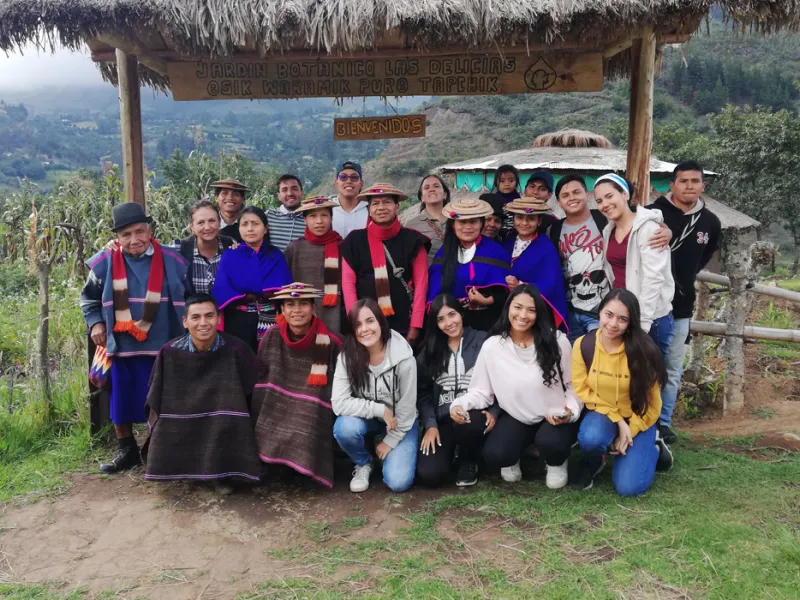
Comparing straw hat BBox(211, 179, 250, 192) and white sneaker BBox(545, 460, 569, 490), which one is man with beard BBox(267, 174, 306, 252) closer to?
straw hat BBox(211, 179, 250, 192)

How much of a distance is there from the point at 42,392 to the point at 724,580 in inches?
172

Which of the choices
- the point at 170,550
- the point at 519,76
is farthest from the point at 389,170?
the point at 170,550

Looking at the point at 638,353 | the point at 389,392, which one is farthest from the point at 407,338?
the point at 638,353

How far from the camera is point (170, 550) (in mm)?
3008

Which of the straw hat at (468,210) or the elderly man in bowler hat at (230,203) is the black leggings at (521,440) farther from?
the elderly man in bowler hat at (230,203)

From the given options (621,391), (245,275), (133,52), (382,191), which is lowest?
(621,391)

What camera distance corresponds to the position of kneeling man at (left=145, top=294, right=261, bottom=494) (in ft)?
11.7

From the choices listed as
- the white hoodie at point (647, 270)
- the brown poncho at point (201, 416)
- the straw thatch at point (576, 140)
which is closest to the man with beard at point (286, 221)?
the brown poncho at point (201, 416)

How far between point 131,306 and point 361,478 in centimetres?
180

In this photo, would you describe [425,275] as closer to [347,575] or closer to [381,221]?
[381,221]

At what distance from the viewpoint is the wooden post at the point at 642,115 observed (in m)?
4.21

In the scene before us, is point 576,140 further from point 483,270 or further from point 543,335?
point 543,335

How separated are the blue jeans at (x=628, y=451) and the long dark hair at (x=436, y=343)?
0.88m

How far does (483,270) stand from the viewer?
377 centimetres
